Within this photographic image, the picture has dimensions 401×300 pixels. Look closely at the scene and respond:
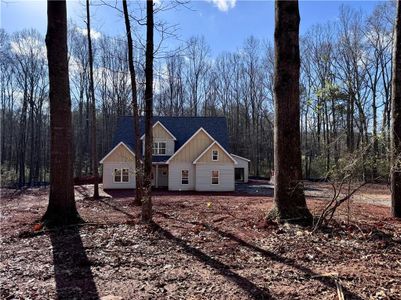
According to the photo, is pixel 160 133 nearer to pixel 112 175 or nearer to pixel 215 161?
pixel 112 175

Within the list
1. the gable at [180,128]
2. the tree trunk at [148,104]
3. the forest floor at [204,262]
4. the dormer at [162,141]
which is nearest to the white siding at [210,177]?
the gable at [180,128]

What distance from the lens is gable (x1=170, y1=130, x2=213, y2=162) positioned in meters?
26.1

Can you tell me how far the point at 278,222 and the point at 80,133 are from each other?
1731 inches

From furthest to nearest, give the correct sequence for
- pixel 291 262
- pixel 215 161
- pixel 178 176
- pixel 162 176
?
pixel 162 176 < pixel 178 176 < pixel 215 161 < pixel 291 262

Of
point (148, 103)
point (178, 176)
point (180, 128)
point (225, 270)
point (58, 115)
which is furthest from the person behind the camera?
point (180, 128)

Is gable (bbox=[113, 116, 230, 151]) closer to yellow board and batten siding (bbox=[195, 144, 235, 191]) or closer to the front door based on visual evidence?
the front door

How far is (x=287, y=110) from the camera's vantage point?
7656 millimetres

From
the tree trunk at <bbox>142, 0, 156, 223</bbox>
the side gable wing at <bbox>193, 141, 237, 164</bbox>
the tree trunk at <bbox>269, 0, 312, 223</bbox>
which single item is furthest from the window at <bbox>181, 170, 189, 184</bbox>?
the tree trunk at <bbox>269, 0, 312, 223</bbox>

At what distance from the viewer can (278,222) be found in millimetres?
7434

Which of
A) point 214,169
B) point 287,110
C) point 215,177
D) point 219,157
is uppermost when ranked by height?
point 287,110

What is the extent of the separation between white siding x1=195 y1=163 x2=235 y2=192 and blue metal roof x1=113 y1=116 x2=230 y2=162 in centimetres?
295

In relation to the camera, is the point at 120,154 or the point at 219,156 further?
the point at 120,154

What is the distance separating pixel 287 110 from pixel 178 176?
62.2 ft

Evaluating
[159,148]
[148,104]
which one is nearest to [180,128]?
[159,148]
